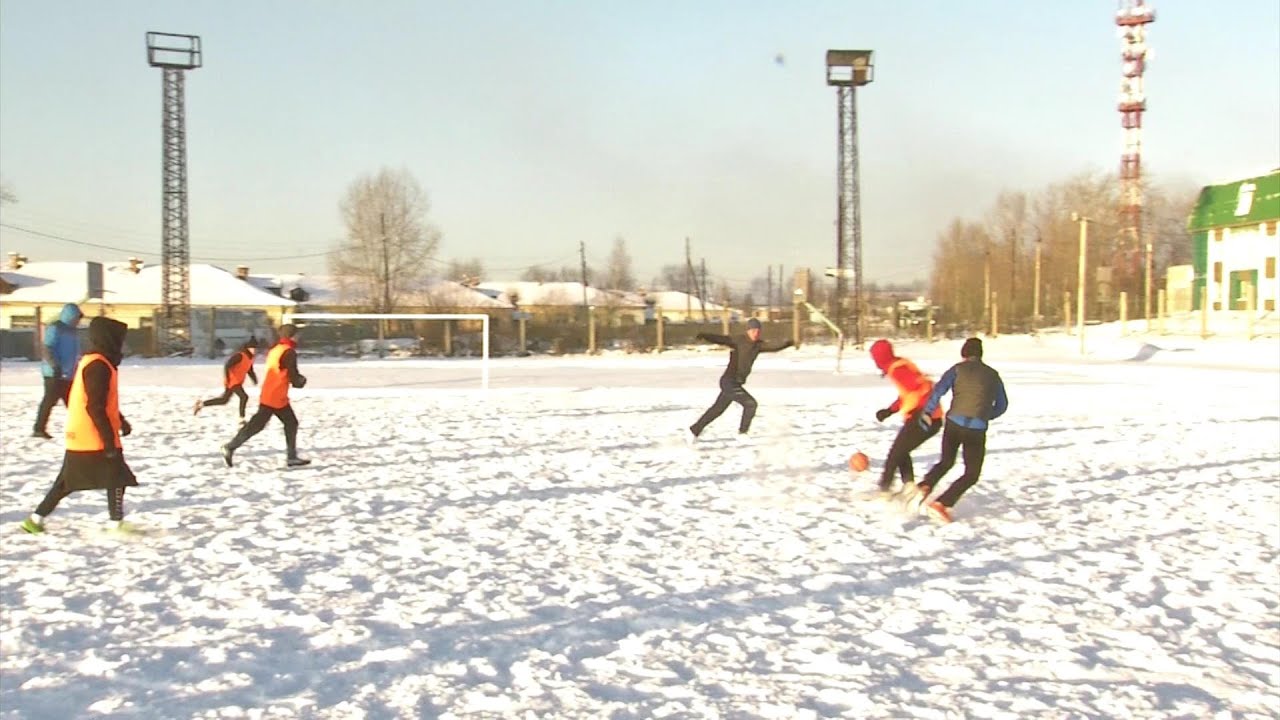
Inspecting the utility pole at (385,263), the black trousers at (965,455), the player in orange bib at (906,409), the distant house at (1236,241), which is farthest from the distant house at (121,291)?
the distant house at (1236,241)

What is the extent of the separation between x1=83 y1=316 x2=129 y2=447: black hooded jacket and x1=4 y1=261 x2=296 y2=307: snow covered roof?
54.0 meters

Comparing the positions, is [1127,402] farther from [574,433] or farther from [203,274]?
[203,274]

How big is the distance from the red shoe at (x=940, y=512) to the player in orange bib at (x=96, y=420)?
6218mm

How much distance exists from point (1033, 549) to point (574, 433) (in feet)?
25.3

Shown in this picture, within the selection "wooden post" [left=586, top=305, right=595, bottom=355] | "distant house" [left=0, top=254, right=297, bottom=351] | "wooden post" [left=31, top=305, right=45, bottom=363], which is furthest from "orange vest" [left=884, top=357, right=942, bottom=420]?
"distant house" [left=0, top=254, right=297, bottom=351]

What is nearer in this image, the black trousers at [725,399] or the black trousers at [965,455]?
the black trousers at [965,455]

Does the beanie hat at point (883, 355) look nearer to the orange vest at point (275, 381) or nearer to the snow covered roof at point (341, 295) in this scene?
the orange vest at point (275, 381)

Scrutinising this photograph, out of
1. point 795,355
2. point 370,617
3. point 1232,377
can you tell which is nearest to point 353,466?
point 370,617

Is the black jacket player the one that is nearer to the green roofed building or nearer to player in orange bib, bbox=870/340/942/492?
player in orange bib, bbox=870/340/942/492

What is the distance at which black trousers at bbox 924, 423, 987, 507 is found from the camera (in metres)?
7.61

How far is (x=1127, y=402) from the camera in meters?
19.2

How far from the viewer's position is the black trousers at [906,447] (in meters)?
8.49

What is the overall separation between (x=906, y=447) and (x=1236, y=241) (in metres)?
49.7

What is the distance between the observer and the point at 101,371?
6.62m
